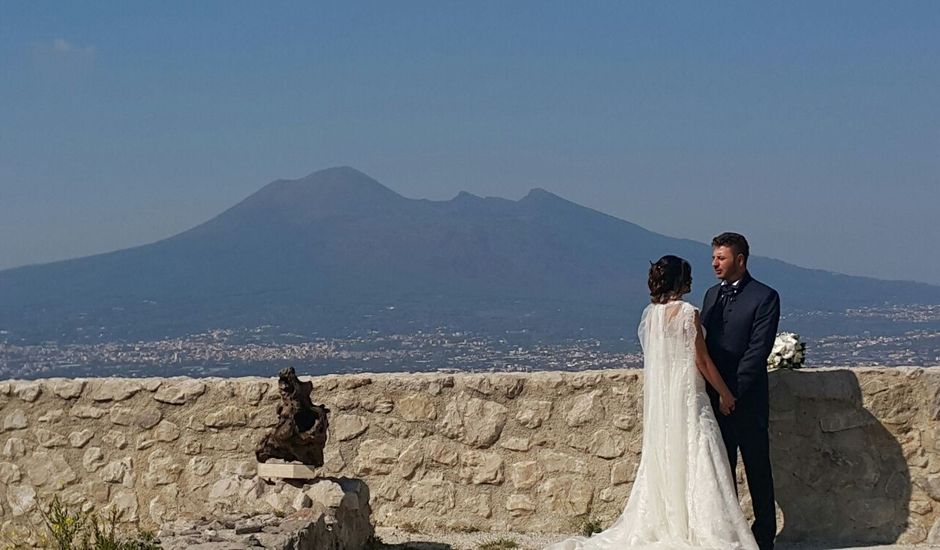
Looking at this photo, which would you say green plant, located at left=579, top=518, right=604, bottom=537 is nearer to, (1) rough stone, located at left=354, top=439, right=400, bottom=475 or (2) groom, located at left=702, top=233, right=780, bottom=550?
(2) groom, located at left=702, top=233, right=780, bottom=550

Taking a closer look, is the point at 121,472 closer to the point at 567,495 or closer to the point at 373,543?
the point at 373,543

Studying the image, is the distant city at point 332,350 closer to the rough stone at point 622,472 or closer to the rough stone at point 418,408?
the rough stone at point 622,472

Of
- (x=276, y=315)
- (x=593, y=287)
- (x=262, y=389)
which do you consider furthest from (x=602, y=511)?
(x=593, y=287)

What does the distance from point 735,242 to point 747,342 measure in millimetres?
615

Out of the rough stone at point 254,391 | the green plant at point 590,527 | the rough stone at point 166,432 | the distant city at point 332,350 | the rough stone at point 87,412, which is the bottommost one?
the distant city at point 332,350

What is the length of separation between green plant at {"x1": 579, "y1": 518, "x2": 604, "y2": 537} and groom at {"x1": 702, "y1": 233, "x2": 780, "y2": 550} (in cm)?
122

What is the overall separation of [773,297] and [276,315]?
4117 inches

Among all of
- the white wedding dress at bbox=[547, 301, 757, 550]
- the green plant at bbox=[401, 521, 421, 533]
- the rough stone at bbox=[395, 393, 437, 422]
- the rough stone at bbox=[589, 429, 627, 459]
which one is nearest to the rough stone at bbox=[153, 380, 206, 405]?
the rough stone at bbox=[395, 393, 437, 422]

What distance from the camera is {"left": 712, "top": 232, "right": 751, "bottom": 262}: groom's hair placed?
7219 millimetres

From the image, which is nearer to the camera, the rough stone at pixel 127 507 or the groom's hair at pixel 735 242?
the groom's hair at pixel 735 242

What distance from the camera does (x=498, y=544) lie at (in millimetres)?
7957

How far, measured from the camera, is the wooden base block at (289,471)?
7578 mm

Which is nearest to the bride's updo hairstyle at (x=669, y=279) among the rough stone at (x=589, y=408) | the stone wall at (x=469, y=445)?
the stone wall at (x=469, y=445)

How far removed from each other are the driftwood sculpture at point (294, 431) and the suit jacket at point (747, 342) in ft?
8.25
